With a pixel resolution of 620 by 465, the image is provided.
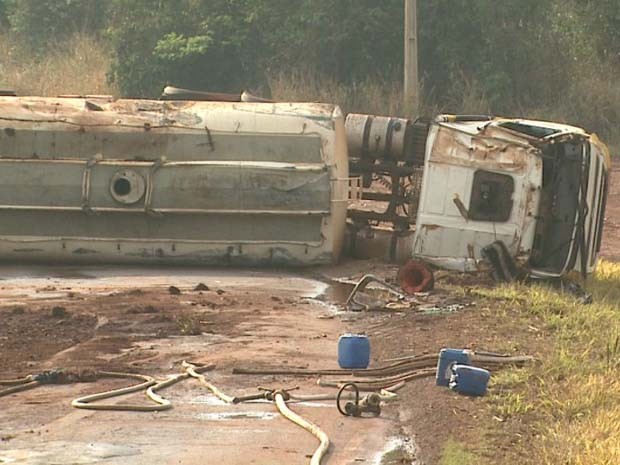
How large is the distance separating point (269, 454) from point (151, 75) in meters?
26.7

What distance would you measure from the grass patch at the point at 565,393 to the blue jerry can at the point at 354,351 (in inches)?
40.9

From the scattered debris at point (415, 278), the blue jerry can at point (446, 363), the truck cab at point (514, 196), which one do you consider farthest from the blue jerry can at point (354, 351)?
the truck cab at point (514, 196)

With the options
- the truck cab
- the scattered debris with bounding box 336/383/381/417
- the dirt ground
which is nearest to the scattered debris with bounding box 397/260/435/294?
the dirt ground

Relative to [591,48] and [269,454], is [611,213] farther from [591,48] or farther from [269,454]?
[269,454]

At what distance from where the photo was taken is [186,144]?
17219 millimetres

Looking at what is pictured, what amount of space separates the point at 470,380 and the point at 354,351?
136 cm

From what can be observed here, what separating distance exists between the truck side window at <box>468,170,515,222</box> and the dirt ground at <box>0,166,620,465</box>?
2.36 ft

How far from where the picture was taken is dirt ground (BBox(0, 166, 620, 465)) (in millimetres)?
8312

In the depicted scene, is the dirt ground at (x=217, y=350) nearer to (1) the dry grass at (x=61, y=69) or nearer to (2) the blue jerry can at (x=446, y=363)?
(2) the blue jerry can at (x=446, y=363)

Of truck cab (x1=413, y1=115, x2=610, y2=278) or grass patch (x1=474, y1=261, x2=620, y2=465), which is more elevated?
truck cab (x1=413, y1=115, x2=610, y2=278)

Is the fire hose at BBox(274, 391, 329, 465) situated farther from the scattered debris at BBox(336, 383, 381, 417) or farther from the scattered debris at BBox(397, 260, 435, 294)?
the scattered debris at BBox(397, 260, 435, 294)

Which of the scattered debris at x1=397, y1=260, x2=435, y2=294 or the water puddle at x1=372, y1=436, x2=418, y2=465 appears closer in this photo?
the water puddle at x1=372, y1=436, x2=418, y2=465

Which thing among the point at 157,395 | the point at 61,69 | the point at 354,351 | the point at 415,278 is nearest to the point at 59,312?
the point at 354,351

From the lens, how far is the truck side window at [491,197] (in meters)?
15.8
